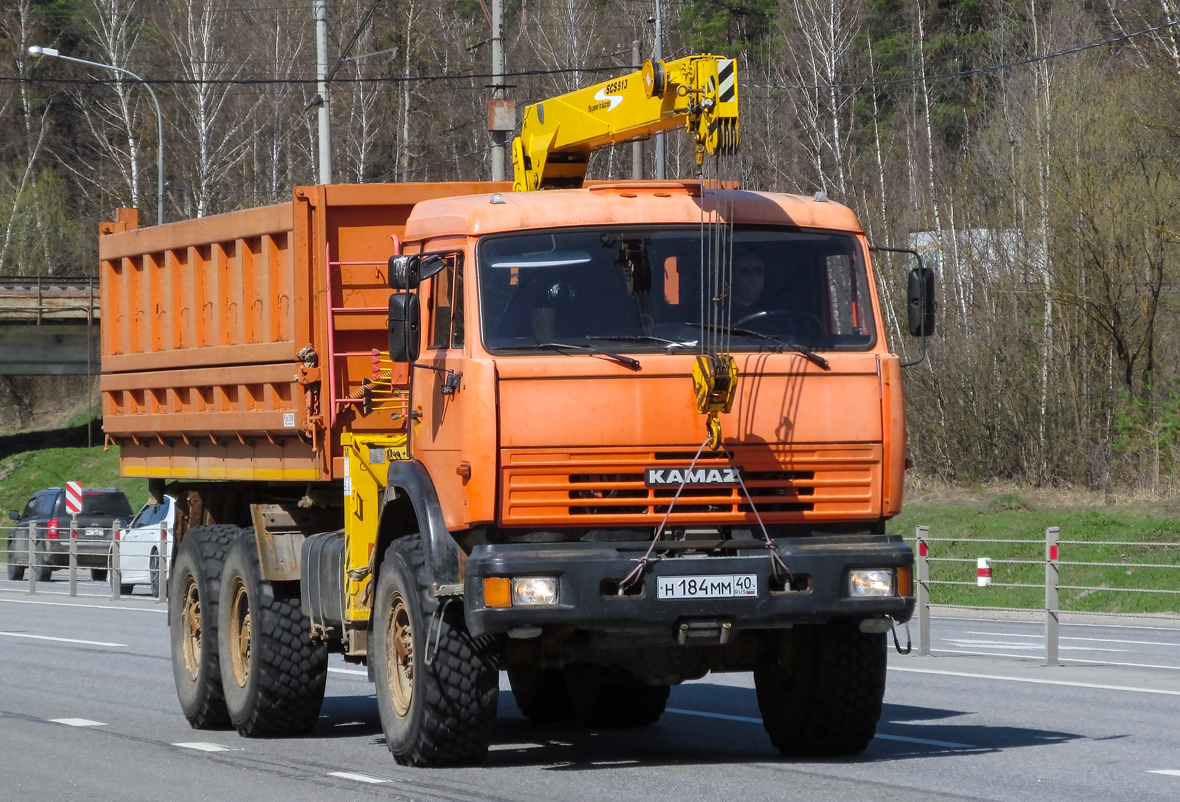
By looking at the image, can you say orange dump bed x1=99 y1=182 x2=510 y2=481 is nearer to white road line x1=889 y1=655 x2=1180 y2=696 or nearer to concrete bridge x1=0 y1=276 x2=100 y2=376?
white road line x1=889 y1=655 x2=1180 y2=696

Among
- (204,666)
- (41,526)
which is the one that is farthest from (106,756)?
(41,526)

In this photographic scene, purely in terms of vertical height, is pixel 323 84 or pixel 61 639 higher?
pixel 323 84

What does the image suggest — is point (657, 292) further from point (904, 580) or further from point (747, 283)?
point (904, 580)

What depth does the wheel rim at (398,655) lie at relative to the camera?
10023mm

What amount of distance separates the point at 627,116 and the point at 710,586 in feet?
11.0

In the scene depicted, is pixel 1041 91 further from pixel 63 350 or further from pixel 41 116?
pixel 41 116

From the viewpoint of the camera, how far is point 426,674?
9.49 metres

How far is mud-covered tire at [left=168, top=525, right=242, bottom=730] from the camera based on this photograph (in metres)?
12.8

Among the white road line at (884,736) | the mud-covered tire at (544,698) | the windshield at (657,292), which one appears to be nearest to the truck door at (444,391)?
the windshield at (657,292)

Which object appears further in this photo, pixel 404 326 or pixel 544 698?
pixel 544 698

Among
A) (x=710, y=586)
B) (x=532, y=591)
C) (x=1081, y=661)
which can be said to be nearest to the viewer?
(x=532, y=591)

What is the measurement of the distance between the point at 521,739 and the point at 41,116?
201ft

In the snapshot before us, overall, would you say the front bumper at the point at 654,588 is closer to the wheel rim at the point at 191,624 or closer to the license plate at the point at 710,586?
the license plate at the point at 710,586

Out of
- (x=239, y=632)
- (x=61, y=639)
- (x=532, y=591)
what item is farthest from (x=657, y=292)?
(x=61, y=639)
